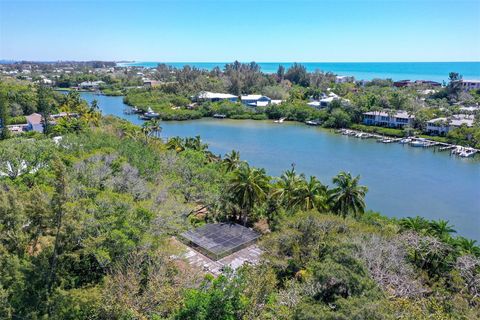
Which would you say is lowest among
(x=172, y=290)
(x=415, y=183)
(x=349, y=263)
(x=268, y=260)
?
(x=415, y=183)

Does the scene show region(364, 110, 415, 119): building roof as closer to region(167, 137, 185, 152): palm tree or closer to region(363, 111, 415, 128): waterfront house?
region(363, 111, 415, 128): waterfront house

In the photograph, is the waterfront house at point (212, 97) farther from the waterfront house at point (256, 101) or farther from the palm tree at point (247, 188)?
the palm tree at point (247, 188)

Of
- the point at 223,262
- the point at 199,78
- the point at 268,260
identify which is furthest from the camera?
the point at 199,78

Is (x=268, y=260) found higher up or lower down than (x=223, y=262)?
higher up

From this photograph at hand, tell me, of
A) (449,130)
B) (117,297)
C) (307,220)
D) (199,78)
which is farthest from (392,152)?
(199,78)

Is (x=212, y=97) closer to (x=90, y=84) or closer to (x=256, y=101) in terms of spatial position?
(x=256, y=101)

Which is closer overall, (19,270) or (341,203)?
(19,270)

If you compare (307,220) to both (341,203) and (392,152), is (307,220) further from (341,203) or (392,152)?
(392,152)

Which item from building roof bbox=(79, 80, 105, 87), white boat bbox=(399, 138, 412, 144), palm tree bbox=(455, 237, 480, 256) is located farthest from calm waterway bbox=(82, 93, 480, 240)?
building roof bbox=(79, 80, 105, 87)
